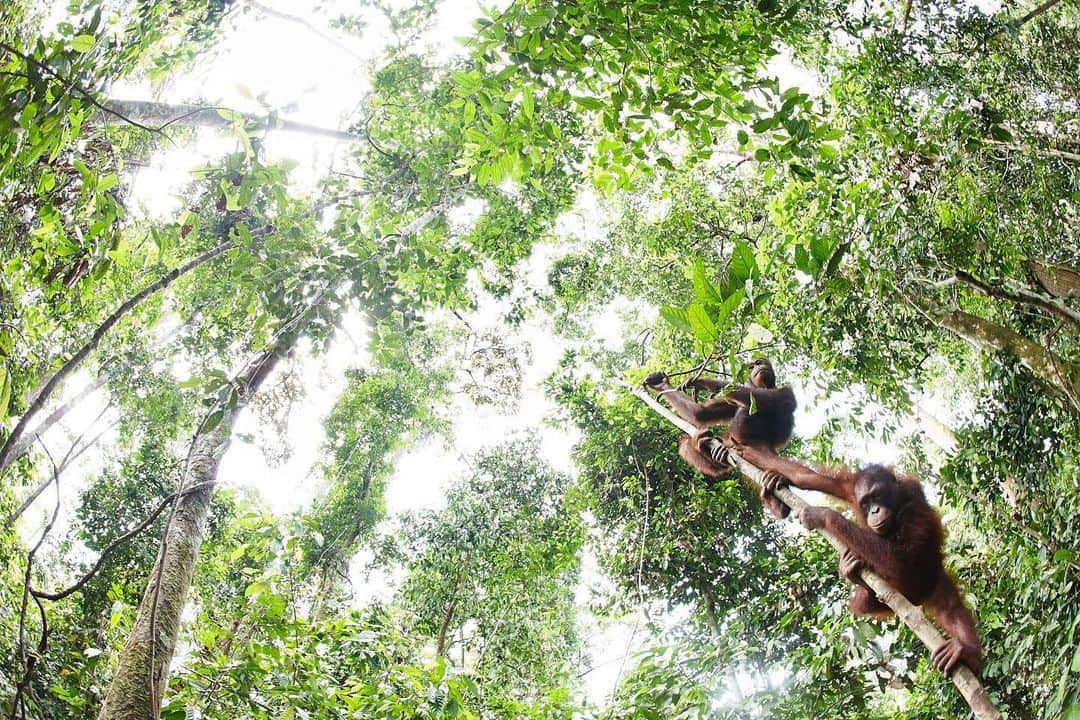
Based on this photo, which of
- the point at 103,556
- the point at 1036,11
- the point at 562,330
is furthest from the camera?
the point at 562,330

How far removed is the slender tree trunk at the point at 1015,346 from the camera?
303 cm

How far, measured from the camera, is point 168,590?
8.17 ft

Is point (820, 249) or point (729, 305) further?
point (820, 249)

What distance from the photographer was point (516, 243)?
5902 mm

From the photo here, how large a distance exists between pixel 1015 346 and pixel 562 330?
564 cm

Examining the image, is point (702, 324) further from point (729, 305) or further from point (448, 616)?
point (448, 616)

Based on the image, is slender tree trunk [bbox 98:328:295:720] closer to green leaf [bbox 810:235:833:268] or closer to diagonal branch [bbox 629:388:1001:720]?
green leaf [bbox 810:235:833:268]

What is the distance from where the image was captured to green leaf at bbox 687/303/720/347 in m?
1.51

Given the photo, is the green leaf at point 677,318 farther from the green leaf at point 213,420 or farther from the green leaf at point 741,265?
the green leaf at point 213,420

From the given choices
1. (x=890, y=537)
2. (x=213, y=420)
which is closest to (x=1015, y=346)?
(x=890, y=537)

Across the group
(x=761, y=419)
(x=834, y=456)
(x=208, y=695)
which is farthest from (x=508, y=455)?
(x=208, y=695)

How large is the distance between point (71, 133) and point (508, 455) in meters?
6.99

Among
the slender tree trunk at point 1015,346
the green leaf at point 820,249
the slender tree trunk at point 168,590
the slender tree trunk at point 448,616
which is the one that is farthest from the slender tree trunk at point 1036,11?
the slender tree trunk at point 448,616

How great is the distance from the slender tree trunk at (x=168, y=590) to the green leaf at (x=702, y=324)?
1126 mm
